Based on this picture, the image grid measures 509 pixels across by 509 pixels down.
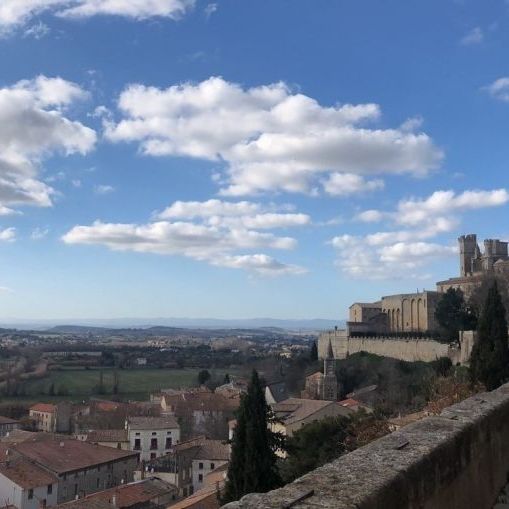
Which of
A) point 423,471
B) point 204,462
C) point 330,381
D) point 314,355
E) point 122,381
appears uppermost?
point 423,471

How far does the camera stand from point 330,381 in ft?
176

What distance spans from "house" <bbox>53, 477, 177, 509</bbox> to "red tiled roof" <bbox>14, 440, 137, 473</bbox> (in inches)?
264

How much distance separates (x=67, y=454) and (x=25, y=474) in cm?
600

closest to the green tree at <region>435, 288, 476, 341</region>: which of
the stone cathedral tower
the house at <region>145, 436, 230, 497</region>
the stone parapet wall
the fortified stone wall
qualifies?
the fortified stone wall

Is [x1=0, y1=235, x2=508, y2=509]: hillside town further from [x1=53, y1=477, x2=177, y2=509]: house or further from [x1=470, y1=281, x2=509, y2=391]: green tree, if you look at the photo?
[x1=470, y1=281, x2=509, y2=391]: green tree

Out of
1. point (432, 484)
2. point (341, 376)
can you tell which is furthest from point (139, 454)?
point (432, 484)

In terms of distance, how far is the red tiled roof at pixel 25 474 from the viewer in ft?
117

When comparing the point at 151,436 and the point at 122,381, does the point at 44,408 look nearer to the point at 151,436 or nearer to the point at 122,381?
the point at 151,436

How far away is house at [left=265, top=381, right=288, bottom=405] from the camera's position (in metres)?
60.7

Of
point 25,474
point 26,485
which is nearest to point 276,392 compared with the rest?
point 25,474

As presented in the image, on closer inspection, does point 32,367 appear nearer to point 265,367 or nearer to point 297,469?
point 265,367

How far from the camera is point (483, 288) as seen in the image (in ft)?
162

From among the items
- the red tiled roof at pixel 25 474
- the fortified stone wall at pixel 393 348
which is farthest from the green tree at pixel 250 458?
the fortified stone wall at pixel 393 348

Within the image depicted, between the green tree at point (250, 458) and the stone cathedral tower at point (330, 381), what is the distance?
32.7 m
